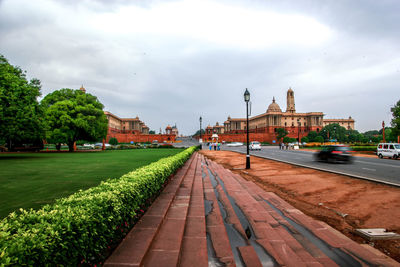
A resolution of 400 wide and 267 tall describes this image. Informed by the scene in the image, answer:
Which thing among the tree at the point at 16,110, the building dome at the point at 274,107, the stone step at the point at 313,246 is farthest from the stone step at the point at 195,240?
the building dome at the point at 274,107

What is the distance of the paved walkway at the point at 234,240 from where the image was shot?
3.24 metres

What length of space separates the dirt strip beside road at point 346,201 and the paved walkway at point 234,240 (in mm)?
459

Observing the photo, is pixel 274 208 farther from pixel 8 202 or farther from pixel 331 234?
pixel 8 202

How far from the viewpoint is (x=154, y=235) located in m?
3.68

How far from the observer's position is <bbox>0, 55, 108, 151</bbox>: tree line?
17688mm

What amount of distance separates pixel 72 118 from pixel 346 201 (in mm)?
33676

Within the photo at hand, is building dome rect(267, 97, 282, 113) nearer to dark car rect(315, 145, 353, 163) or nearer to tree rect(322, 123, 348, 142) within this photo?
tree rect(322, 123, 348, 142)

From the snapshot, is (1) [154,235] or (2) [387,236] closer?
(1) [154,235]

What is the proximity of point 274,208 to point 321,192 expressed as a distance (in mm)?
2822

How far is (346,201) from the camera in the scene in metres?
6.64

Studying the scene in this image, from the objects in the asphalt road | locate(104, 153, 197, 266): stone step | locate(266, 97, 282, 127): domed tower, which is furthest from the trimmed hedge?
locate(266, 97, 282, 127): domed tower

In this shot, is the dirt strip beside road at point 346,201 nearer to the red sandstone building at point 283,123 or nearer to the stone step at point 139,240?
the stone step at point 139,240

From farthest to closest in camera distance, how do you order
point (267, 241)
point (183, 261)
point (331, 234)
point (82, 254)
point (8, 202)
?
point (8, 202)
point (331, 234)
point (267, 241)
point (183, 261)
point (82, 254)

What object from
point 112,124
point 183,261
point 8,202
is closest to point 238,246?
point 183,261
